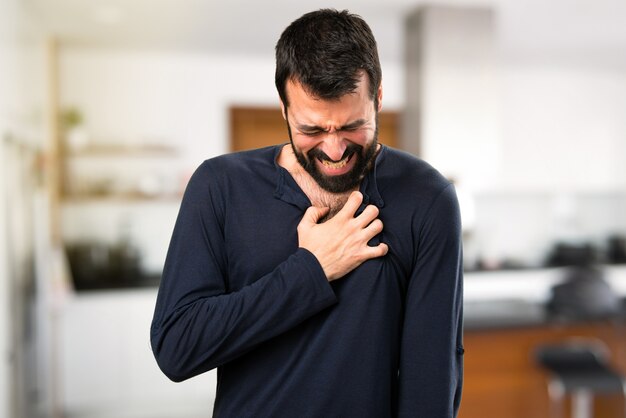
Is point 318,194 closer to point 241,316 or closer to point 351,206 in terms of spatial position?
point 351,206

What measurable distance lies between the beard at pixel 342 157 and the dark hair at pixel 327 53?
100 mm

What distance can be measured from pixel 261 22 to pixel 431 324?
3182mm

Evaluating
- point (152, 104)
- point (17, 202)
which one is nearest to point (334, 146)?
point (17, 202)

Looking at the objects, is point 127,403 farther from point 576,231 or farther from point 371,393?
point 576,231

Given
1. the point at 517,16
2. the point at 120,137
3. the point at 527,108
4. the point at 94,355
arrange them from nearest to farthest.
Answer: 1. the point at 517,16
2. the point at 94,355
3. the point at 120,137
4. the point at 527,108

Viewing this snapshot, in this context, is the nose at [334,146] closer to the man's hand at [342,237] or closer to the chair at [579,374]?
the man's hand at [342,237]

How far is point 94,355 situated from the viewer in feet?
13.4

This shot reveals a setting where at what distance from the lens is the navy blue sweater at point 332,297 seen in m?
0.99

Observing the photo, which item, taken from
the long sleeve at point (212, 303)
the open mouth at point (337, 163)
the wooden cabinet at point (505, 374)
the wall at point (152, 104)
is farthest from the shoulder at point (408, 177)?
the wall at point (152, 104)

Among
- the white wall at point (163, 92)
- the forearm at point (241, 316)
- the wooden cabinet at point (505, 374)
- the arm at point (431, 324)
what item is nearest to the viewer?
the forearm at point (241, 316)

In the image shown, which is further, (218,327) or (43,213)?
(43,213)

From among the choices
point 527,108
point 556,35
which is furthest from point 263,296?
point 527,108

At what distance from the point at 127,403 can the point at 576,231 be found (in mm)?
4284

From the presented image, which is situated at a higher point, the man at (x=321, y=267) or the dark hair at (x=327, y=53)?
the dark hair at (x=327, y=53)
